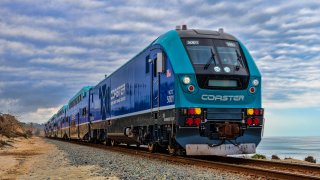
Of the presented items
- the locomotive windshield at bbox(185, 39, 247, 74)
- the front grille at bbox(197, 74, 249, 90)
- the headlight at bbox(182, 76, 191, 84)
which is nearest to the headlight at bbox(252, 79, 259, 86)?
the front grille at bbox(197, 74, 249, 90)

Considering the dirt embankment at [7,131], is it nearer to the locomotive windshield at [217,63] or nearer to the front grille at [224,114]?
the locomotive windshield at [217,63]

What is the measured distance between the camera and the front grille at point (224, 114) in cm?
1238

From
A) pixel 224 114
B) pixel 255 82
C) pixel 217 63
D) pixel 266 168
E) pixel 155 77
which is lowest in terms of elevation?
pixel 266 168

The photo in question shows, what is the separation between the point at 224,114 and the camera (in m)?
12.5

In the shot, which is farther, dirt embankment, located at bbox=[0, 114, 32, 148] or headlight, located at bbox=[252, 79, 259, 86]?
dirt embankment, located at bbox=[0, 114, 32, 148]

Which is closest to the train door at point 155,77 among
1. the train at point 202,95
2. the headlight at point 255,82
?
the train at point 202,95

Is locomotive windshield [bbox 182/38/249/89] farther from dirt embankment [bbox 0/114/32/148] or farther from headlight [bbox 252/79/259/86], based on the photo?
dirt embankment [bbox 0/114/32/148]

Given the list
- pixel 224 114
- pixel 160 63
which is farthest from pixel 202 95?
pixel 160 63

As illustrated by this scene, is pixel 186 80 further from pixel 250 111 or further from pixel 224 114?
pixel 250 111

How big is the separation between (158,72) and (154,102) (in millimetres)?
1103

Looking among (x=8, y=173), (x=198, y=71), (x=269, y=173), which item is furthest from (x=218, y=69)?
(x=8, y=173)

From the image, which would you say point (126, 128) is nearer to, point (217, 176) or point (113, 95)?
point (113, 95)

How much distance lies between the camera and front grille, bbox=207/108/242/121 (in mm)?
12383

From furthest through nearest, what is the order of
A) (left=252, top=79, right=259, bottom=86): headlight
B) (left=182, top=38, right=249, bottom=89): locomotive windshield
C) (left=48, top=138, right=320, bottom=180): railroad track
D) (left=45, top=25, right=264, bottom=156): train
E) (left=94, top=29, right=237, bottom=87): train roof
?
(left=94, top=29, right=237, bottom=87): train roof < (left=252, top=79, right=259, bottom=86): headlight < (left=182, top=38, right=249, bottom=89): locomotive windshield < (left=45, top=25, right=264, bottom=156): train < (left=48, top=138, right=320, bottom=180): railroad track
